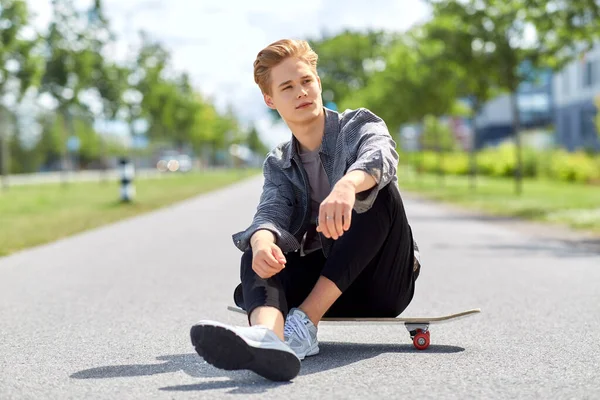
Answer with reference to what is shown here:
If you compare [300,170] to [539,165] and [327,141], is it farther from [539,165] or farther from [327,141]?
[539,165]

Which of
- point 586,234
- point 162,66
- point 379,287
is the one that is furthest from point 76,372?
point 162,66

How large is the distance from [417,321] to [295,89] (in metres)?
1.22

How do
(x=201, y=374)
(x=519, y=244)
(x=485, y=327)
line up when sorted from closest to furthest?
(x=201, y=374) < (x=485, y=327) < (x=519, y=244)

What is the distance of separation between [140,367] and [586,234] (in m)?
10.6

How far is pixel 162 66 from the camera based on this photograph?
183ft

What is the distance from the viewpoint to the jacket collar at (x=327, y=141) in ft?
14.6

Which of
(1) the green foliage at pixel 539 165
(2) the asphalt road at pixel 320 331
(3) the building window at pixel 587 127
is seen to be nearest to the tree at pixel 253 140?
(3) the building window at pixel 587 127

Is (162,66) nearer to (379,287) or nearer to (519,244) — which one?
(519,244)

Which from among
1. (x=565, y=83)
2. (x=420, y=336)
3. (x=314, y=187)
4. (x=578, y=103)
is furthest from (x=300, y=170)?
(x=565, y=83)

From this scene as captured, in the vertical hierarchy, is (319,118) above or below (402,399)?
above

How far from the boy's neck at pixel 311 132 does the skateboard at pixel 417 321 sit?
80 centimetres

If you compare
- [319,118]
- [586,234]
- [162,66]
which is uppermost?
[162,66]

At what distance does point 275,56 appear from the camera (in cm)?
432

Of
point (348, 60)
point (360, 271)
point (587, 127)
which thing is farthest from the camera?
point (348, 60)
